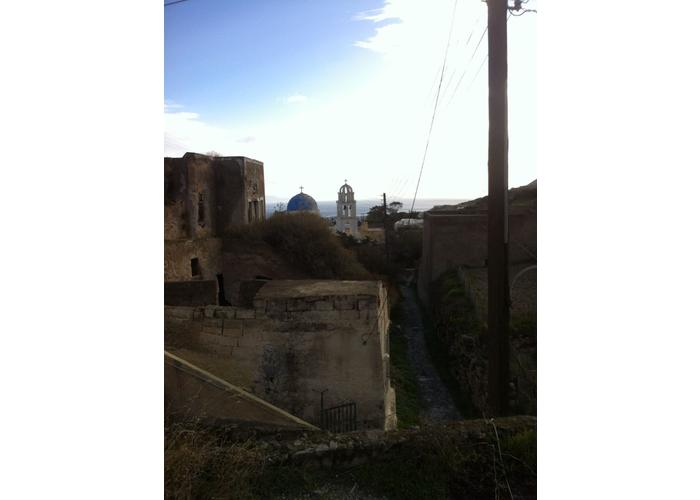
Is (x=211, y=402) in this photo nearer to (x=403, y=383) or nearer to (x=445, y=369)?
(x=403, y=383)

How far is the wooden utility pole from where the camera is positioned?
4.09 meters

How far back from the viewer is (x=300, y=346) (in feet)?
18.3

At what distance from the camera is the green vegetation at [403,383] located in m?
8.66

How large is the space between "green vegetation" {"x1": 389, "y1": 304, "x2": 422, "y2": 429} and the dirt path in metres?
0.15

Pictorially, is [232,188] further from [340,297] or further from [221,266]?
[340,297]

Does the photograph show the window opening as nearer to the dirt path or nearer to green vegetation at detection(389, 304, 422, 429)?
green vegetation at detection(389, 304, 422, 429)

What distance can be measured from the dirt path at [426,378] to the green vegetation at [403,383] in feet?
0.50

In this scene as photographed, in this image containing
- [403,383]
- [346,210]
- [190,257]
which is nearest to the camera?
[403,383]

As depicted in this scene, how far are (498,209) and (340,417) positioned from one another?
126 inches

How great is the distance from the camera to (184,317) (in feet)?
17.9

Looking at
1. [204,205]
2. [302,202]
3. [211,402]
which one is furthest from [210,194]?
[302,202]

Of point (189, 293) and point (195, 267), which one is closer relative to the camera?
point (189, 293)

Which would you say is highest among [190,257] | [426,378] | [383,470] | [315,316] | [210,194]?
[210,194]
